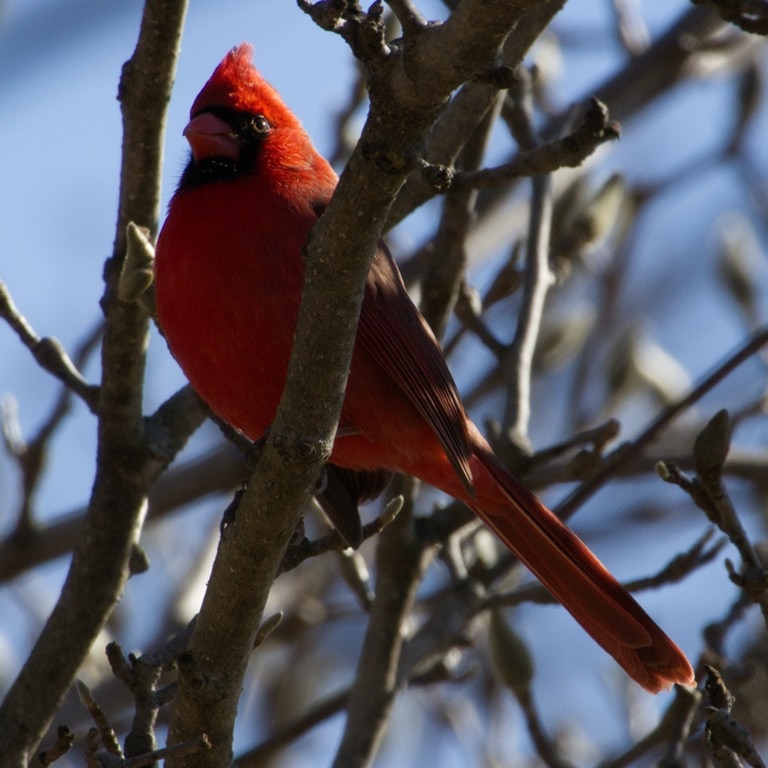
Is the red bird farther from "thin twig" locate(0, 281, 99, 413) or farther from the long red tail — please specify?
"thin twig" locate(0, 281, 99, 413)

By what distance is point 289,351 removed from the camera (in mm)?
2600

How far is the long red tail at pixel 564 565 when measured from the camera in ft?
9.37

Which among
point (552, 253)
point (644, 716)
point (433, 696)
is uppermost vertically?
point (552, 253)

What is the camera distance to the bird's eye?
3.17 m

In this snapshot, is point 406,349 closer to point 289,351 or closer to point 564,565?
point 289,351

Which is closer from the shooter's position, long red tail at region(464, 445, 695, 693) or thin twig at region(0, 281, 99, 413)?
thin twig at region(0, 281, 99, 413)

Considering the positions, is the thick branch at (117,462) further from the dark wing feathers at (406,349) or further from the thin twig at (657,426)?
the thin twig at (657,426)

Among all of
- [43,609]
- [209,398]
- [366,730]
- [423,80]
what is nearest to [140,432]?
[209,398]

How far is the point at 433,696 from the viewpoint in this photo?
14.3ft

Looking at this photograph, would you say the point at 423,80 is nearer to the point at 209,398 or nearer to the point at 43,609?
the point at 209,398

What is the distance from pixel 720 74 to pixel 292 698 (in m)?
2.88

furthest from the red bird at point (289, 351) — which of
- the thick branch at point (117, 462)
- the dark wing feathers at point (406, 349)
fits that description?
the thick branch at point (117, 462)

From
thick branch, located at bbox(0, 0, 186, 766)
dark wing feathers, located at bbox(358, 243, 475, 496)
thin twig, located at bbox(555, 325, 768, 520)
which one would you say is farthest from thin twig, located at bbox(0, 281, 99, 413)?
thin twig, located at bbox(555, 325, 768, 520)

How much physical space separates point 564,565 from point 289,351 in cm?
87
